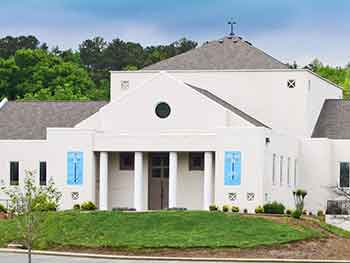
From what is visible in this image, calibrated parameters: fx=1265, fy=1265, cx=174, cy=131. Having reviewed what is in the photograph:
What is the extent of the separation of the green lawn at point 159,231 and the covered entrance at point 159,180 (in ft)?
34.3

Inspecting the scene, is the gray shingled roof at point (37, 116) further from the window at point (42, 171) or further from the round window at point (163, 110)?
the round window at point (163, 110)

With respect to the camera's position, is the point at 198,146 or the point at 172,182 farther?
the point at 172,182

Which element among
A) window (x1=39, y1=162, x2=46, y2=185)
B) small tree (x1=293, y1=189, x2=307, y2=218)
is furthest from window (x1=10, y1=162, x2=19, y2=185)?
small tree (x1=293, y1=189, x2=307, y2=218)

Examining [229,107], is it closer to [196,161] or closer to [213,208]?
[196,161]

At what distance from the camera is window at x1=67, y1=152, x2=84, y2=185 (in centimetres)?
6725

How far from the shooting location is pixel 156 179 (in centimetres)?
6919

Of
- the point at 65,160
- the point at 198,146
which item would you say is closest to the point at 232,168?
the point at 198,146

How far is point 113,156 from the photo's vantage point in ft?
226

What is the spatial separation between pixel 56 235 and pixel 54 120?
23.8 metres

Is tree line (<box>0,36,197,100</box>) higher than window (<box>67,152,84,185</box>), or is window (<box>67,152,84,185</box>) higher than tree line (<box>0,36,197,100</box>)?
tree line (<box>0,36,197,100</box>)

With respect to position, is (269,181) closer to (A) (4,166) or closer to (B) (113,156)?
(B) (113,156)

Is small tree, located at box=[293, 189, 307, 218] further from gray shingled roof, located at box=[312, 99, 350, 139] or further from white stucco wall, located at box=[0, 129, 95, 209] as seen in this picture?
white stucco wall, located at box=[0, 129, 95, 209]

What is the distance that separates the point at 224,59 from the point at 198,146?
11.2 m

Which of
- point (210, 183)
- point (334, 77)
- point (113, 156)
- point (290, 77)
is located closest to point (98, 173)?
point (113, 156)
